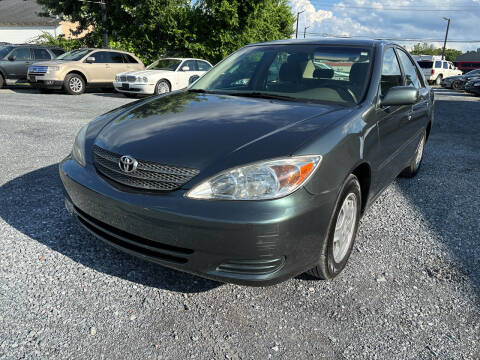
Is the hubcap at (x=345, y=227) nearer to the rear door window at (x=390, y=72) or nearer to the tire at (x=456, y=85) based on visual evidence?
the rear door window at (x=390, y=72)

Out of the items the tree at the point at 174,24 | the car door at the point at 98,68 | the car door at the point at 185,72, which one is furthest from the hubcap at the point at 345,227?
the tree at the point at 174,24

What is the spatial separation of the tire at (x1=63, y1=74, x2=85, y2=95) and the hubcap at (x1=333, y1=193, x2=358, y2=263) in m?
13.0

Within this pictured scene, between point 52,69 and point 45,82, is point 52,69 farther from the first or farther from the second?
point 45,82

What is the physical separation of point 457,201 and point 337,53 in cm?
207

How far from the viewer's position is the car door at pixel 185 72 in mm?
13898

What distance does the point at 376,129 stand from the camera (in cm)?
287

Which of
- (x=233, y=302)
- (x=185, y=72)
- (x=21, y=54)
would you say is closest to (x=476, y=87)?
(x=185, y=72)

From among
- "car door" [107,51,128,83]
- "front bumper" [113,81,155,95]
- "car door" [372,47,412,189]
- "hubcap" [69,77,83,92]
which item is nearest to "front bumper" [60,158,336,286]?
"car door" [372,47,412,189]

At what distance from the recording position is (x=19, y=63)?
1472 cm

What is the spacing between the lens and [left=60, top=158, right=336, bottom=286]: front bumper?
1946 mm

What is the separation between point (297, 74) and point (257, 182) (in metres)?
1.64

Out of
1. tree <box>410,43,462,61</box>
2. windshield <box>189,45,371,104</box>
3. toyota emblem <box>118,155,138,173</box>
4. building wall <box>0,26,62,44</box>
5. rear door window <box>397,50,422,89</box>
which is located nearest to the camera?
toyota emblem <box>118,155,138,173</box>

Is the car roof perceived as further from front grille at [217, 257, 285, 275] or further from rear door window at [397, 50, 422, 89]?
front grille at [217, 257, 285, 275]

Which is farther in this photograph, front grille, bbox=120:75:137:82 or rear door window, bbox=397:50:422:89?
front grille, bbox=120:75:137:82
